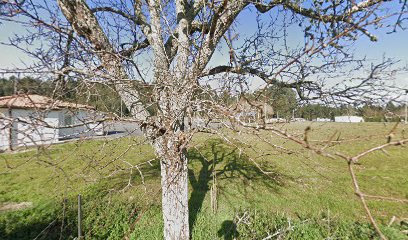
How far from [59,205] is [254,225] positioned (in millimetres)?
4332

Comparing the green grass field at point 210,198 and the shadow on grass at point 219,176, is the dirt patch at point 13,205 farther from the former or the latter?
the shadow on grass at point 219,176

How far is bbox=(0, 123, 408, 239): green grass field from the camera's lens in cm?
275

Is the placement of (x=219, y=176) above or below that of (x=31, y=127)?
below

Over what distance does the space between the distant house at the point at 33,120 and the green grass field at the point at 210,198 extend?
24 centimetres

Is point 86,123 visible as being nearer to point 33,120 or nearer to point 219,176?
point 33,120

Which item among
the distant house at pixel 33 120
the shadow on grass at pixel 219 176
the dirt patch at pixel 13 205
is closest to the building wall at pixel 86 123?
the distant house at pixel 33 120

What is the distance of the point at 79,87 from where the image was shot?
236cm

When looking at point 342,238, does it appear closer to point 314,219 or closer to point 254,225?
point 314,219

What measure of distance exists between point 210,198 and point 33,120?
4975 millimetres

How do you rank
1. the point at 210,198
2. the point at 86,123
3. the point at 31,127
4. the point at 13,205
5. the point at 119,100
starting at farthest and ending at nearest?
the point at 13,205 → the point at 210,198 → the point at 119,100 → the point at 86,123 → the point at 31,127

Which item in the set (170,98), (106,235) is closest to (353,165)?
(170,98)

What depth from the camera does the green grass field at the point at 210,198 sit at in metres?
2.75

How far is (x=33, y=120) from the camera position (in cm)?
167

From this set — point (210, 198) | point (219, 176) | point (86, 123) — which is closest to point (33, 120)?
point (86, 123)
